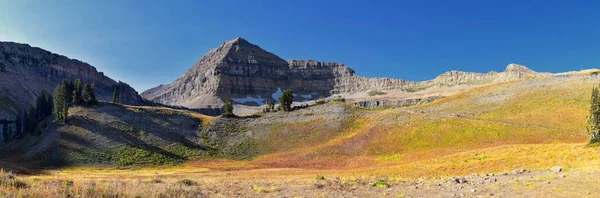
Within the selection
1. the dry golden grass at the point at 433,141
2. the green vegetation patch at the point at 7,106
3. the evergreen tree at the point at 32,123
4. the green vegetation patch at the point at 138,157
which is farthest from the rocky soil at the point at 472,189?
the green vegetation patch at the point at 7,106

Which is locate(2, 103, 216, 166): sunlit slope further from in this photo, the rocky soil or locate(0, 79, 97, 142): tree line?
the rocky soil

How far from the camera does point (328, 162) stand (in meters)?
59.4

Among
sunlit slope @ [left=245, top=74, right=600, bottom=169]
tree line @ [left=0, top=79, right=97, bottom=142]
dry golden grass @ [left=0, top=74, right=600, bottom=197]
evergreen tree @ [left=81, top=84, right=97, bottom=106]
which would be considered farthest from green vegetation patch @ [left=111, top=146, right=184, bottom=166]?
evergreen tree @ [left=81, top=84, right=97, bottom=106]

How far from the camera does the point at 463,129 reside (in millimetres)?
64938

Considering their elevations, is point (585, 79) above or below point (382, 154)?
above

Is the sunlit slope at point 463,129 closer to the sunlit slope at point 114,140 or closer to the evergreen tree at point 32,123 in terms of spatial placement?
the sunlit slope at point 114,140

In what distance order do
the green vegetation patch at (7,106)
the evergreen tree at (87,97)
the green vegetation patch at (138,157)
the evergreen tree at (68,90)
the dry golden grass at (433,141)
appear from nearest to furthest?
the dry golden grass at (433,141) < the green vegetation patch at (138,157) < the evergreen tree at (68,90) < the evergreen tree at (87,97) < the green vegetation patch at (7,106)

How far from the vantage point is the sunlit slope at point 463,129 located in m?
55.0

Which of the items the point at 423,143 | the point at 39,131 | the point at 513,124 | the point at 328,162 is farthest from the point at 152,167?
the point at 513,124

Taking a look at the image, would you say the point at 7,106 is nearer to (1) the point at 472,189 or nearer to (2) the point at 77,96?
(2) the point at 77,96

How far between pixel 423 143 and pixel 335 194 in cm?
4840

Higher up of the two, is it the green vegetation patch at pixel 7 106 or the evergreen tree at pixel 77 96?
the green vegetation patch at pixel 7 106

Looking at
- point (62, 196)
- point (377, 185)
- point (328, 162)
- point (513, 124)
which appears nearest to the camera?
point (62, 196)

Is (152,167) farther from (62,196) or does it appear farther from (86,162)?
(62,196)
